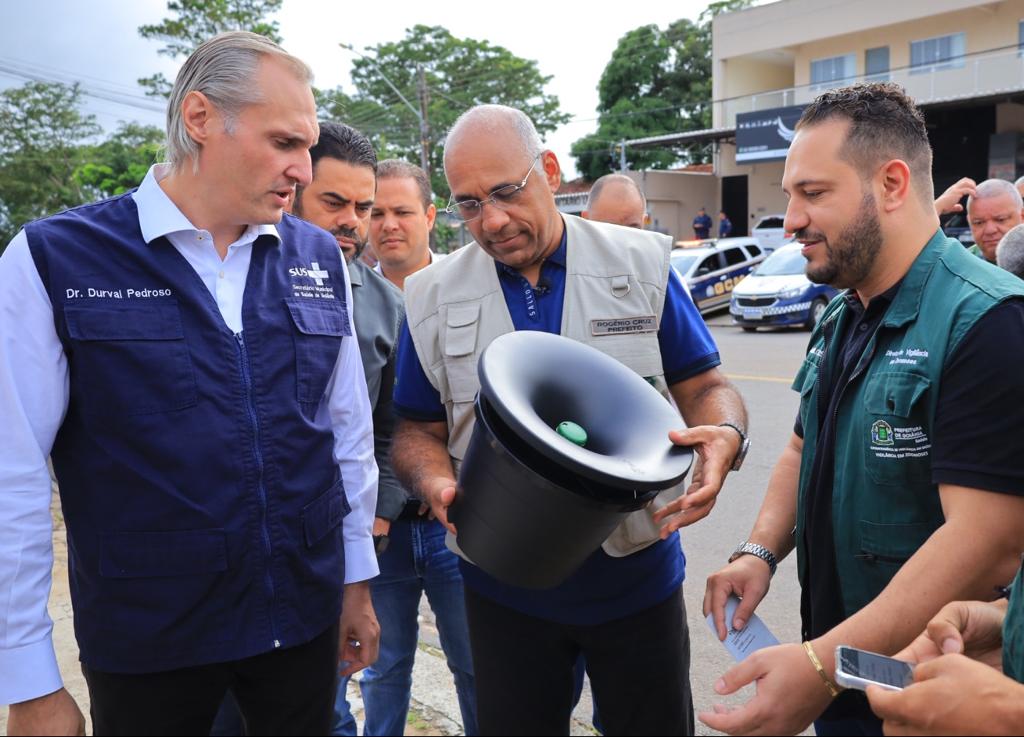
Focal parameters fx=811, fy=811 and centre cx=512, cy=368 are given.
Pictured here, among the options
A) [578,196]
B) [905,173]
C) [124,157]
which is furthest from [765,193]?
[905,173]

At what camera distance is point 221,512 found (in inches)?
71.6

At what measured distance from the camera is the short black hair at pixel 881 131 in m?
1.79

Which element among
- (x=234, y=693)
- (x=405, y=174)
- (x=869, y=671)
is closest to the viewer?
(x=869, y=671)

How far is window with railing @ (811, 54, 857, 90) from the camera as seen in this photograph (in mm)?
25859

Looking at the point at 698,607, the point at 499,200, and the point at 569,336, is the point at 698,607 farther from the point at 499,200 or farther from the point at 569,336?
the point at 499,200

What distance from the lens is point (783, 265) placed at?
15.1 metres

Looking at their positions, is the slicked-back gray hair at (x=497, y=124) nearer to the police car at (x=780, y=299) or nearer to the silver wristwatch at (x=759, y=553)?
the silver wristwatch at (x=759, y=553)

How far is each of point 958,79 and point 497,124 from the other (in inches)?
984

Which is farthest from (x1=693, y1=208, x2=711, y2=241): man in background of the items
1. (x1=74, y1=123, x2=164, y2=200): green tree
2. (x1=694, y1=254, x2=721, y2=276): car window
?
(x1=74, y1=123, x2=164, y2=200): green tree

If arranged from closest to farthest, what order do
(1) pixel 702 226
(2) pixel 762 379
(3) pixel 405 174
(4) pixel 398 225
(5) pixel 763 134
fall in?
(4) pixel 398 225 → (3) pixel 405 174 → (2) pixel 762 379 → (5) pixel 763 134 → (1) pixel 702 226

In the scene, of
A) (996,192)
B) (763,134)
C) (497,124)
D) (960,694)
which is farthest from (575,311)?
(763,134)

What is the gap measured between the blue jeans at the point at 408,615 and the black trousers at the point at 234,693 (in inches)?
23.8

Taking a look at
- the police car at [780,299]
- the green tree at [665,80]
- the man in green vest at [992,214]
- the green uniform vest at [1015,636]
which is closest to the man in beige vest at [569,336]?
the green uniform vest at [1015,636]

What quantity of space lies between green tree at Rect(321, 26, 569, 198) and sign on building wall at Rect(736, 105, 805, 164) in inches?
359
